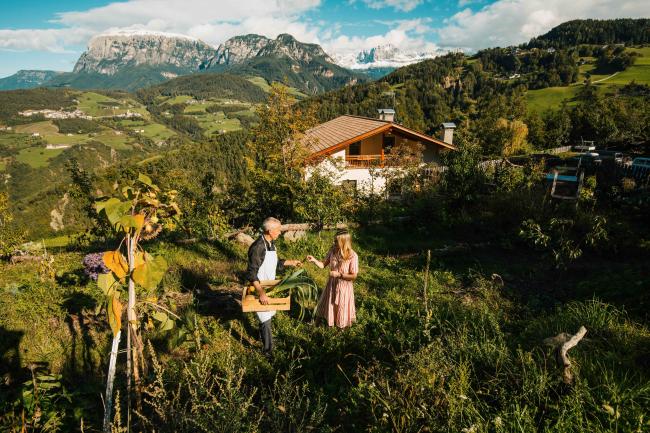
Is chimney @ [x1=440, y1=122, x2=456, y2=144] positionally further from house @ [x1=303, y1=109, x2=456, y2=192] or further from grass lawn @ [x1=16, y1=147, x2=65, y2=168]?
grass lawn @ [x1=16, y1=147, x2=65, y2=168]

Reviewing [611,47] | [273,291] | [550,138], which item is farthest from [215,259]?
[611,47]

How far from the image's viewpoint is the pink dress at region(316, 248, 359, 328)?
4992mm

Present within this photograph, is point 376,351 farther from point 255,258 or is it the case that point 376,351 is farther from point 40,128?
point 40,128

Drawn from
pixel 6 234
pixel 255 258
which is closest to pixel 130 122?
pixel 6 234

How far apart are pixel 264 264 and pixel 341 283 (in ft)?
4.06

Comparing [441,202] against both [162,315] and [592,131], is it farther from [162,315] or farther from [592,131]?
[592,131]

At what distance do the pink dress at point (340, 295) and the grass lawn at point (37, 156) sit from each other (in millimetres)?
154635

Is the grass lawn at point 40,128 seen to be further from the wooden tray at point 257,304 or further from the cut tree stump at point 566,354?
the cut tree stump at point 566,354

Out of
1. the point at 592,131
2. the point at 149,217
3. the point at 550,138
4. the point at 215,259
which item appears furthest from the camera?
the point at 550,138

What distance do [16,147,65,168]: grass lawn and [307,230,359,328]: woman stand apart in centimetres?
15463

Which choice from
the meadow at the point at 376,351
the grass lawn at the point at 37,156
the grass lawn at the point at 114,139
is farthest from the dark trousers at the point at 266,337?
the grass lawn at the point at 114,139

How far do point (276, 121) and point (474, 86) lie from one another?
108899 mm

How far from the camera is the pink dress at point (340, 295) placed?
16.4ft

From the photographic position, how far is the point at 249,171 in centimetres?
1373
